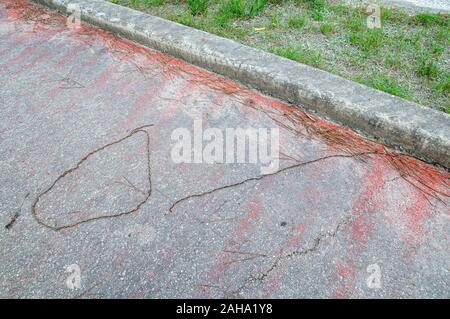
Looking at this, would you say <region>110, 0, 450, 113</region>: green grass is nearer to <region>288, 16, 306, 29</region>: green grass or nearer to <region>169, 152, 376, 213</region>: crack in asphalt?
<region>288, 16, 306, 29</region>: green grass

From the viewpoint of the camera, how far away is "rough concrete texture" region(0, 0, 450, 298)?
157 cm

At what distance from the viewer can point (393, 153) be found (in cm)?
204

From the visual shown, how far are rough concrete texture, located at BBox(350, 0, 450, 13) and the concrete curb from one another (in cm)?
154

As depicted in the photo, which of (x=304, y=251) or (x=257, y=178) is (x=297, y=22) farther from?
(x=304, y=251)

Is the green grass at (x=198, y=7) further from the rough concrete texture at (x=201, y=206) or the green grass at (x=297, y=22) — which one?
the rough concrete texture at (x=201, y=206)

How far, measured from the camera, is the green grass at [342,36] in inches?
96.5

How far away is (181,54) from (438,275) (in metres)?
2.28

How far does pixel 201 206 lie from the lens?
1.85 meters

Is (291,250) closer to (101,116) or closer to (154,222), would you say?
(154,222)

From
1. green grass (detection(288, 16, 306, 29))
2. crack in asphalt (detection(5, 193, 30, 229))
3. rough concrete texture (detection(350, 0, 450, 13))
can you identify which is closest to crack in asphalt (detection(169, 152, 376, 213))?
crack in asphalt (detection(5, 193, 30, 229))

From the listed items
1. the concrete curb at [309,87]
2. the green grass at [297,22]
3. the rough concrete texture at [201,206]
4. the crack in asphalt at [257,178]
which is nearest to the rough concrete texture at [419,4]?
the green grass at [297,22]

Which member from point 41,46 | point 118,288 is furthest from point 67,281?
point 41,46

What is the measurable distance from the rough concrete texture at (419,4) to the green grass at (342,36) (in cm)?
17
